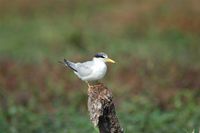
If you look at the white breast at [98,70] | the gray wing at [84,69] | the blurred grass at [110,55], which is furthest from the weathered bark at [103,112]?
the blurred grass at [110,55]

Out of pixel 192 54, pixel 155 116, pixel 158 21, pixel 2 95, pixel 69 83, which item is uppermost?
pixel 158 21

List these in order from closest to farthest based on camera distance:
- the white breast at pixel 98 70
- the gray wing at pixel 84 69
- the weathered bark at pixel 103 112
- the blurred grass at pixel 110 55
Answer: the weathered bark at pixel 103 112 → the white breast at pixel 98 70 → the gray wing at pixel 84 69 → the blurred grass at pixel 110 55

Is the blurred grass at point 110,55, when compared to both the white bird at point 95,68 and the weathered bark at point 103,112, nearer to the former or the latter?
the white bird at point 95,68

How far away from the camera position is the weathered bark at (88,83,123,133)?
8.46 metres

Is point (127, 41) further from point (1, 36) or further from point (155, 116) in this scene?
point (155, 116)

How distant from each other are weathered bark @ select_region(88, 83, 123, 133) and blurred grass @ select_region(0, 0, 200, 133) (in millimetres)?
1353

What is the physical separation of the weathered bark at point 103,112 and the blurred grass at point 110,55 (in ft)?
4.44

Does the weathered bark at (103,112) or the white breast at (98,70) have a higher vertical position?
the white breast at (98,70)

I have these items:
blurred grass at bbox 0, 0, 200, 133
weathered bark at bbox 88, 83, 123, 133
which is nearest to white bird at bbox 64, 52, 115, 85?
weathered bark at bbox 88, 83, 123, 133

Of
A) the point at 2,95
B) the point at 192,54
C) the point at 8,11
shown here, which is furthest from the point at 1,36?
the point at 2,95

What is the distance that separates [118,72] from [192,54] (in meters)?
2.68

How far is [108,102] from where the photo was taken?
8570mm

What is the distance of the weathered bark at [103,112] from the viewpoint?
8461 mm

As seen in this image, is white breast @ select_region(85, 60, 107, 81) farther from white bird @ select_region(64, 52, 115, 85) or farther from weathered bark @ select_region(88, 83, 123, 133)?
weathered bark @ select_region(88, 83, 123, 133)
